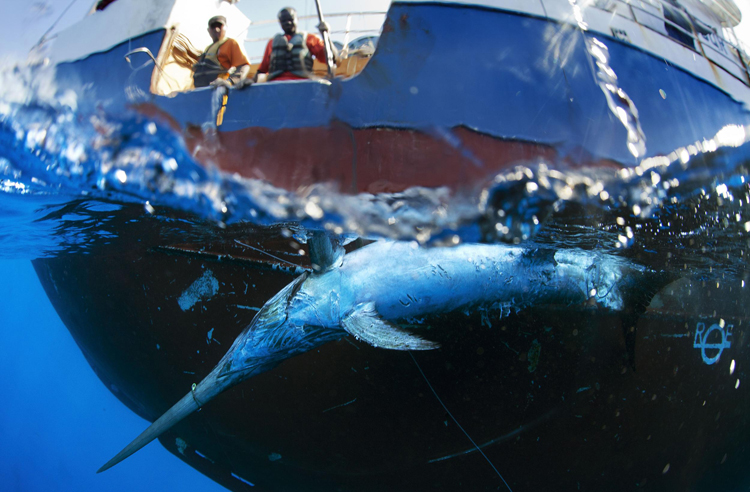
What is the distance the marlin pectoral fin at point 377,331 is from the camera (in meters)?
1.44

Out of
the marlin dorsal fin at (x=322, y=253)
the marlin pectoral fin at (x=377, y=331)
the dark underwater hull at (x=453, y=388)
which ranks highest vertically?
the marlin dorsal fin at (x=322, y=253)

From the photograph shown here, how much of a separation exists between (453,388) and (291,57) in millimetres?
2037

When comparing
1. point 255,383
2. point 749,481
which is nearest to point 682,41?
point 255,383

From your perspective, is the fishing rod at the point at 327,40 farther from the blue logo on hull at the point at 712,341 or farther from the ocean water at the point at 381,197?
the blue logo on hull at the point at 712,341

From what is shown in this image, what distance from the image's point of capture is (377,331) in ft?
5.29

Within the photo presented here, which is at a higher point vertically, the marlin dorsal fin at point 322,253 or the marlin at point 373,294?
A: the marlin dorsal fin at point 322,253

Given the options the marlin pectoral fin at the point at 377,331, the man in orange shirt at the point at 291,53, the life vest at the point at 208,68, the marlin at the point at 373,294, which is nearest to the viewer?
the marlin pectoral fin at the point at 377,331

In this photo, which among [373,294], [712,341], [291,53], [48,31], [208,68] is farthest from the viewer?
[712,341]

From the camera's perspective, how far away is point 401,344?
1.46 meters

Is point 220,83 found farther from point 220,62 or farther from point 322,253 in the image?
point 322,253

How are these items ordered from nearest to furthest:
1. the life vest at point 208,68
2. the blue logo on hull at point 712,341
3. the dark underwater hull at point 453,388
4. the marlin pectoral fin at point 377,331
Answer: the marlin pectoral fin at point 377,331, the life vest at point 208,68, the dark underwater hull at point 453,388, the blue logo on hull at point 712,341

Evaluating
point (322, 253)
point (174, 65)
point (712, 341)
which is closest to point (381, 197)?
point (322, 253)

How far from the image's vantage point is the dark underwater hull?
239cm

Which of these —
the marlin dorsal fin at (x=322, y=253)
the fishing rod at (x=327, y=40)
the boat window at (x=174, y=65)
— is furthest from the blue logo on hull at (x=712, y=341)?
the boat window at (x=174, y=65)
